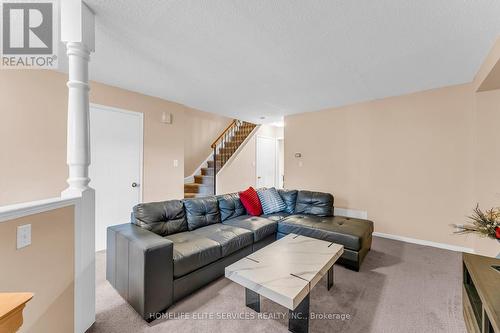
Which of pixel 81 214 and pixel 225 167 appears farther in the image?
pixel 225 167

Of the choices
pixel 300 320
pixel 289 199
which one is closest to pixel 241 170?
pixel 289 199

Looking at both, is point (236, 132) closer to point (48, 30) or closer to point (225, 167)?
point (225, 167)

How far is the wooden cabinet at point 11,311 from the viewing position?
2.59ft

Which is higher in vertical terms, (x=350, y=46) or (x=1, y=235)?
(x=350, y=46)

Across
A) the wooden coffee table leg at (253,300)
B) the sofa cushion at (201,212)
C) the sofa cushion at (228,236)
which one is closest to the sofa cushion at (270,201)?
the sofa cushion at (201,212)

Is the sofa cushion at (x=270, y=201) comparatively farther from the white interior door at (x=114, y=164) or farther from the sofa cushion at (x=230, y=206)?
the white interior door at (x=114, y=164)

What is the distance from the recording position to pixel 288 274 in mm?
1646

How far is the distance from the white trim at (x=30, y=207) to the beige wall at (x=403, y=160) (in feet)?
13.6

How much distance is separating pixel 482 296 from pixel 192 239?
7.33ft

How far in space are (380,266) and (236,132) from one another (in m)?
5.23

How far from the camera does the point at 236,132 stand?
6.84 m

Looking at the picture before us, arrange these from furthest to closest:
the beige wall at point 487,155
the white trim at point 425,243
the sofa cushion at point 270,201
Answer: the sofa cushion at point 270,201 < the white trim at point 425,243 < the beige wall at point 487,155

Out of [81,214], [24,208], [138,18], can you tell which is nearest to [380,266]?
[81,214]

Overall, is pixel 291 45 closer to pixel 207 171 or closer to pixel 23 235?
pixel 23 235
